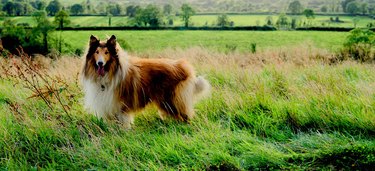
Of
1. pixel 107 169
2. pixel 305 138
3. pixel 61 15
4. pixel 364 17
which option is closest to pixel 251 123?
pixel 305 138

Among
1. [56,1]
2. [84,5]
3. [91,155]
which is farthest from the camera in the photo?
[84,5]

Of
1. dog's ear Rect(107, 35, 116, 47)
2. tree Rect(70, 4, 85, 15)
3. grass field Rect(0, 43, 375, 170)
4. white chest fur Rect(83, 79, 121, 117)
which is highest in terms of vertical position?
tree Rect(70, 4, 85, 15)

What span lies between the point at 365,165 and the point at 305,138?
0.83 m

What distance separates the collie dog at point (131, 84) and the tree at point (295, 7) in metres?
78.2

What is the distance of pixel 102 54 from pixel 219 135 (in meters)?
1.84

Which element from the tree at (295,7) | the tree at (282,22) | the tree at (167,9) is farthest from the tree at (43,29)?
the tree at (295,7)

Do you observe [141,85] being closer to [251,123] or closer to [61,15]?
[251,123]

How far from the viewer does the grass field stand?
4.11 meters

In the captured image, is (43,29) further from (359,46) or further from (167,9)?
(167,9)

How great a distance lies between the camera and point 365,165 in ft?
12.7

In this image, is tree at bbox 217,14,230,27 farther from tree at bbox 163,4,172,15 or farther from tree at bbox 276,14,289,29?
tree at bbox 163,4,172,15

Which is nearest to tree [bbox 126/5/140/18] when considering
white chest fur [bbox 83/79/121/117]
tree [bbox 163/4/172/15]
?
tree [bbox 163/4/172/15]

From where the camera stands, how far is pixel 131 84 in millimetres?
5527

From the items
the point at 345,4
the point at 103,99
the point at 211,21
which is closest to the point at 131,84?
the point at 103,99
